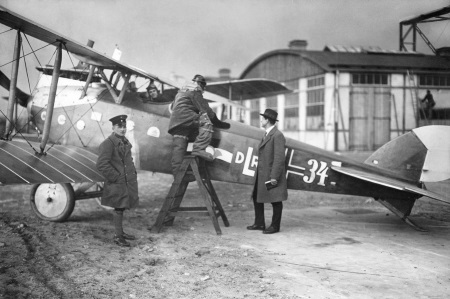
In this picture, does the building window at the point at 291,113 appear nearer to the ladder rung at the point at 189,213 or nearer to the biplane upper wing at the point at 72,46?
the biplane upper wing at the point at 72,46

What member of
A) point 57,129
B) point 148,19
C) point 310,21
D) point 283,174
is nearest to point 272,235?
point 283,174

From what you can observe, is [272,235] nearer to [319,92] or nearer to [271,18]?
[271,18]

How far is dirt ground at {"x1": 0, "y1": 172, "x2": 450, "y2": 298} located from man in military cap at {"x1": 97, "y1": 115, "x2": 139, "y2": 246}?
40 centimetres

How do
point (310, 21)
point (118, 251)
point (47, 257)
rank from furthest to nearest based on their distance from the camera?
point (310, 21) < point (118, 251) < point (47, 257)

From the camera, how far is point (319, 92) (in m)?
21.5

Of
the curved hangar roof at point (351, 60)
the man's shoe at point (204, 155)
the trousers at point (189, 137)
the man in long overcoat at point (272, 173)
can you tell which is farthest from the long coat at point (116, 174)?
the curved hangar roof at point (351, 60)

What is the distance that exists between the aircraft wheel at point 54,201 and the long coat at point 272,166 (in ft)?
10.8

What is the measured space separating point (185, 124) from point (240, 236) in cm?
201

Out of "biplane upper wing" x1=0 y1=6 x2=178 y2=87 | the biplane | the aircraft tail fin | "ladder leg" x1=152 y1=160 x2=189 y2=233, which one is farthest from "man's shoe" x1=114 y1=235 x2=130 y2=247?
the aircraft tail fin

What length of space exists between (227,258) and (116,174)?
77.6 inches

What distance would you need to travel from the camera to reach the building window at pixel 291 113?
78.0 feet

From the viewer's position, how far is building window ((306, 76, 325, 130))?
21312mm

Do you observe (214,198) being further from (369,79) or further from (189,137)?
(369,79)

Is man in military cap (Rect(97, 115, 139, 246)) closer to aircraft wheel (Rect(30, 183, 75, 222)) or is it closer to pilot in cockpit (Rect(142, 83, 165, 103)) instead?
pilot in cockpit (Rect(142, 83, 165, 103))
